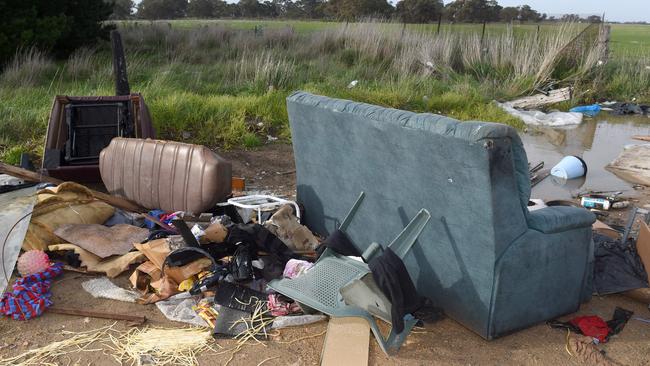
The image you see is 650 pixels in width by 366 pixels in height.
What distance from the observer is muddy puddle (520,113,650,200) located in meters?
7.00

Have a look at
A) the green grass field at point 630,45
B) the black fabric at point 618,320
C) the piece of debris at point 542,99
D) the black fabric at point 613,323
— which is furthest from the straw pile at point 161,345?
the green grass field at point 630,45

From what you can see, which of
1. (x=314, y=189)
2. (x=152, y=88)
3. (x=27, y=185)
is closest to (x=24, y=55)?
(x=152, y=88)

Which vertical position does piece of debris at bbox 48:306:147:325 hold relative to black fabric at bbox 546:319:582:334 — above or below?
below

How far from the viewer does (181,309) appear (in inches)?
149

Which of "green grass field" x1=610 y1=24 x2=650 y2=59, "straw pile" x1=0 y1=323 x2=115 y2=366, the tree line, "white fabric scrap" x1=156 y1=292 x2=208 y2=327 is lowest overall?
"straw pile" x1=0 y1=323 x2=115 y2=366

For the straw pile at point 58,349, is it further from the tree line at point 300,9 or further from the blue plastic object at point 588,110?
the tree line at point 300,9

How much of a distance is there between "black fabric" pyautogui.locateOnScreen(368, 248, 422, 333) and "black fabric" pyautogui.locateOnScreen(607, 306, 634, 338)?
54.6 inches

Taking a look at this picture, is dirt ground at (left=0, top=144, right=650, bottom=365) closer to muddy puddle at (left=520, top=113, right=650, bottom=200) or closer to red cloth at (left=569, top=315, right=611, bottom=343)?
red cloth at (left=569, top=315, right=611, bottom=343)

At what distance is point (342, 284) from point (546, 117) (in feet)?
29.7

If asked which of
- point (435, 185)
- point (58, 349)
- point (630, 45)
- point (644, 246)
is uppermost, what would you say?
point (630, 45)

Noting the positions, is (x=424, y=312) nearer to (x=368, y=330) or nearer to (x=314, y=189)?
(x=368, y=330)

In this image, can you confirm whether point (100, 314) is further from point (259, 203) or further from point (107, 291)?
point (259, 203)

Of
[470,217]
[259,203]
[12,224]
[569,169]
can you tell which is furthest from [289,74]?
[470,217]

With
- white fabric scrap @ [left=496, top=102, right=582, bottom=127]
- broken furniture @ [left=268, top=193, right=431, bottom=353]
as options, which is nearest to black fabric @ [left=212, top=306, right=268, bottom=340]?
broken furniture @ [left=268, top=193, right=431, bottom=353]
